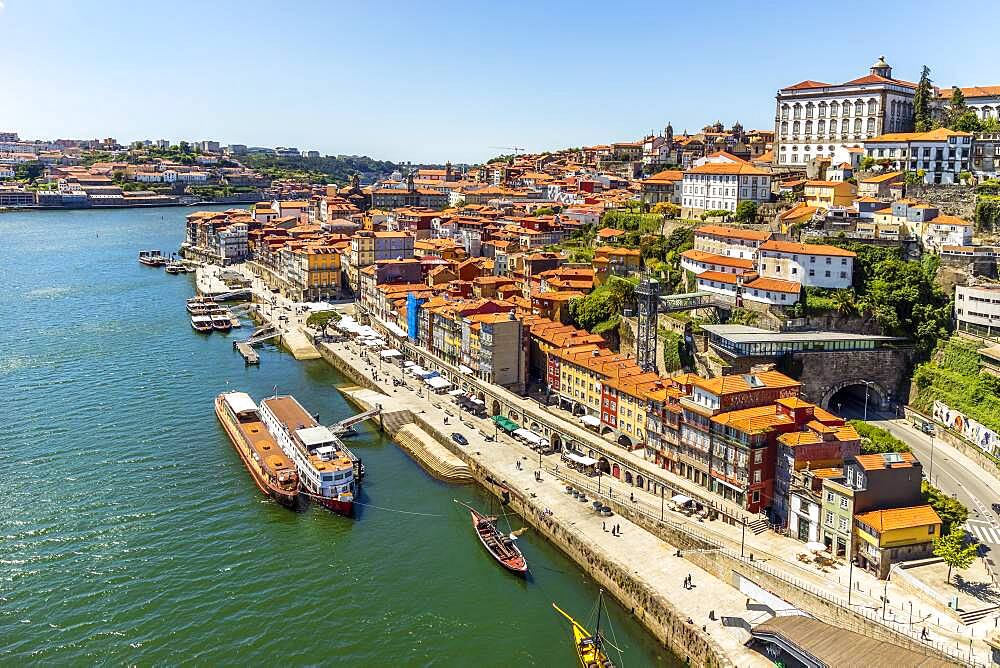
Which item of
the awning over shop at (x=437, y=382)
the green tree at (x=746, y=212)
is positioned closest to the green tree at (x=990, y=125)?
the green tree at (x=746, y=212)

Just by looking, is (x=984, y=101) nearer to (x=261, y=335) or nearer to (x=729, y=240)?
(x=729, y=240)

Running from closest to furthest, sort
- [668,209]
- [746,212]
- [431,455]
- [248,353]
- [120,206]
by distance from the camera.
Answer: [431,455], [248,353], [746,212], [668,209], [120,206]

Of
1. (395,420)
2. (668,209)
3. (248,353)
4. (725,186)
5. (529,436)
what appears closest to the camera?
(529,436)

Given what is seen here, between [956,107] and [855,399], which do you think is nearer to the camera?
[855,399]

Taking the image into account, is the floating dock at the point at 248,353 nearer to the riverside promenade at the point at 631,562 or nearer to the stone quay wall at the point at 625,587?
the riverside promenade at the point at 631,562

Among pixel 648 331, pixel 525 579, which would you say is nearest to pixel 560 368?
pixel 648 331

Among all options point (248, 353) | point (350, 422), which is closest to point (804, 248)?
point (350, 422)

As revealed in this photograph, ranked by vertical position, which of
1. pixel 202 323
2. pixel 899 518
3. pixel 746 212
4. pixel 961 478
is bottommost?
pixel 961 478
